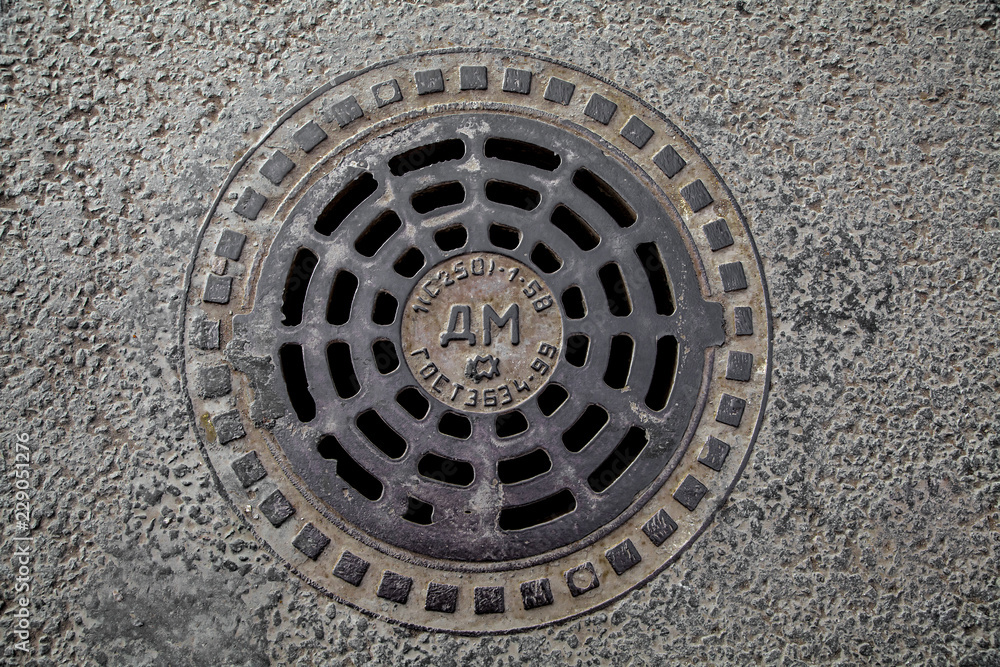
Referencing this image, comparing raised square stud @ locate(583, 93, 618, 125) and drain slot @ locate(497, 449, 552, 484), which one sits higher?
raised square stud @ locate(583, 93, 618, 125)

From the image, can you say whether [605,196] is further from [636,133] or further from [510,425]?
[510,425]

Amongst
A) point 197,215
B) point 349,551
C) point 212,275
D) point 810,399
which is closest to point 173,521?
point 349,551

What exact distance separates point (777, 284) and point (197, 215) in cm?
159

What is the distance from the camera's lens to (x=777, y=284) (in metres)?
1.78

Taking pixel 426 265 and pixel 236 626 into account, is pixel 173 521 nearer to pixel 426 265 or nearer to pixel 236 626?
pixel 236 626

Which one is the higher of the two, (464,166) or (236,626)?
(464,166)

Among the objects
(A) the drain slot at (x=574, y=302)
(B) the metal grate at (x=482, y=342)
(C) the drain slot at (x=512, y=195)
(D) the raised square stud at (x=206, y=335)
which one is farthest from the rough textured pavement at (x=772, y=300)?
(A) the drain slot at (x=574, y=302)

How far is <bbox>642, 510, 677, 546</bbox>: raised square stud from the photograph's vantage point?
1685mm

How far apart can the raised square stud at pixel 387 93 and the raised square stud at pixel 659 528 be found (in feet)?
4.34

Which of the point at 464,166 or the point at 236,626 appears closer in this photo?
the point at 236,626

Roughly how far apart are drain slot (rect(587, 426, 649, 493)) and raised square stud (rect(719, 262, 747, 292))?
454 millimetres

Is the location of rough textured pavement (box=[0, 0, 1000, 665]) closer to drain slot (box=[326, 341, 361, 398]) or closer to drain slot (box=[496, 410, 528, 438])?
drain slot (box=[326, 341, 361, 398])

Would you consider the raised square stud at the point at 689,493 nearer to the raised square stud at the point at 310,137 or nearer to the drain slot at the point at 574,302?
the drain slot at the point at 574,302

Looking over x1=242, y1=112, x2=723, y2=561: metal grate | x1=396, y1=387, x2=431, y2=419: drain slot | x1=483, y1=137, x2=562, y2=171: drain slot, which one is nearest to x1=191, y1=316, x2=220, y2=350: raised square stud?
x1=242, y1=112, x2=723, y2=561: metal grate
